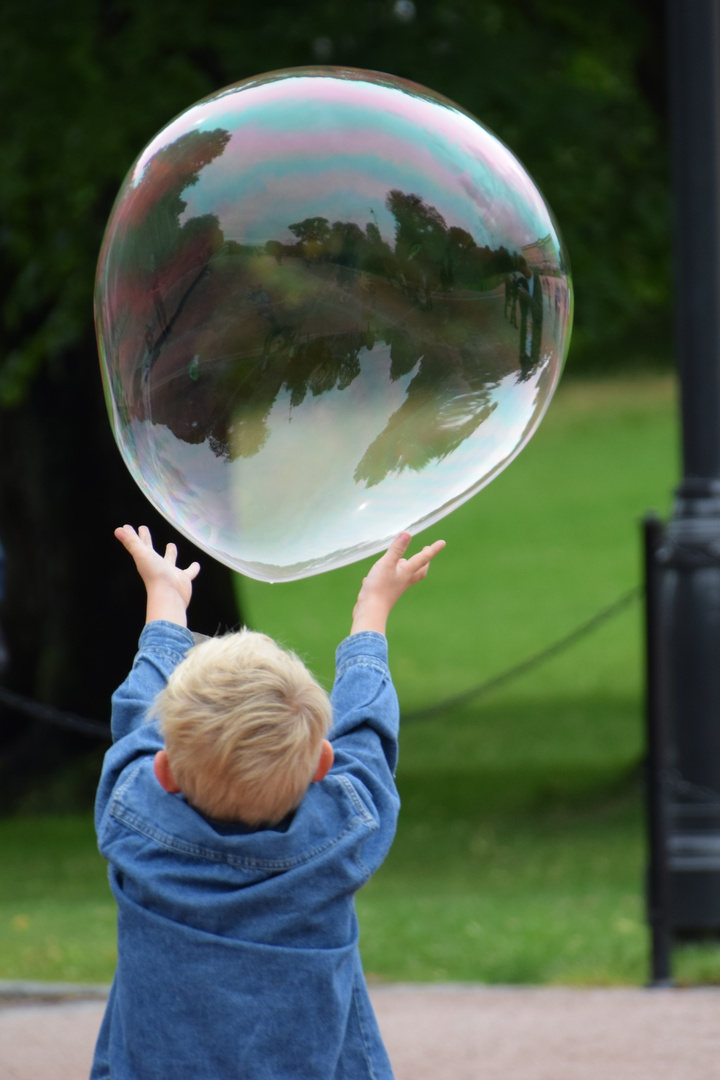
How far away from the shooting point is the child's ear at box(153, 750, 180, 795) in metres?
2.03

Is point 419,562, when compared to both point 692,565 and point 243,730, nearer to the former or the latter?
point 243,730

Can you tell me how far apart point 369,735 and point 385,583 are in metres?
0.35

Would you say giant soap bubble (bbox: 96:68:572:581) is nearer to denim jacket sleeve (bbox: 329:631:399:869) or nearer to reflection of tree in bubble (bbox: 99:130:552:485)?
reflection of tree in bubble (bbox: 99:130:552:485)

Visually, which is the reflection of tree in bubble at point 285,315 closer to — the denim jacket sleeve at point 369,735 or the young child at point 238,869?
the denim jacket sleeve at point 369,735

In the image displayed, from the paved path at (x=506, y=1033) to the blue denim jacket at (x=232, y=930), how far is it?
2.21 m

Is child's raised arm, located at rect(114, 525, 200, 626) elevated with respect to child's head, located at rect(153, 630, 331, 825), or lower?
elevated

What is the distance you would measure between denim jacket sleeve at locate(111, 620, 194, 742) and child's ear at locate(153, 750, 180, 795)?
0.46ft

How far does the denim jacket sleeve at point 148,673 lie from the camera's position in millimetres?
2230

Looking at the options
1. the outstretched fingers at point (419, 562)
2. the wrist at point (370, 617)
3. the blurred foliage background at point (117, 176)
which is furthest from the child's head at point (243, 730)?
the blurred foliage background at point (117, 176)

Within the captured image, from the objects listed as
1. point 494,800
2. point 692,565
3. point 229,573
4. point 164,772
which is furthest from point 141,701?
point 229,573

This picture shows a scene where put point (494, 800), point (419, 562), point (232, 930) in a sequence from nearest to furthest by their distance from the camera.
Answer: point (232, 930) → point (419, 562) → point (494, 800)

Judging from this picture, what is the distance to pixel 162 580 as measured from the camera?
2.49 m

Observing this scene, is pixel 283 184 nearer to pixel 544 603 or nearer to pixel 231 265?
pixel 231 265

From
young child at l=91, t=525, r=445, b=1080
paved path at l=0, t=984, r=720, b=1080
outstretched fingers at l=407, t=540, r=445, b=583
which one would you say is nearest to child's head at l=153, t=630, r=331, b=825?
young child at l=91, t=525, r=445, b=1080
